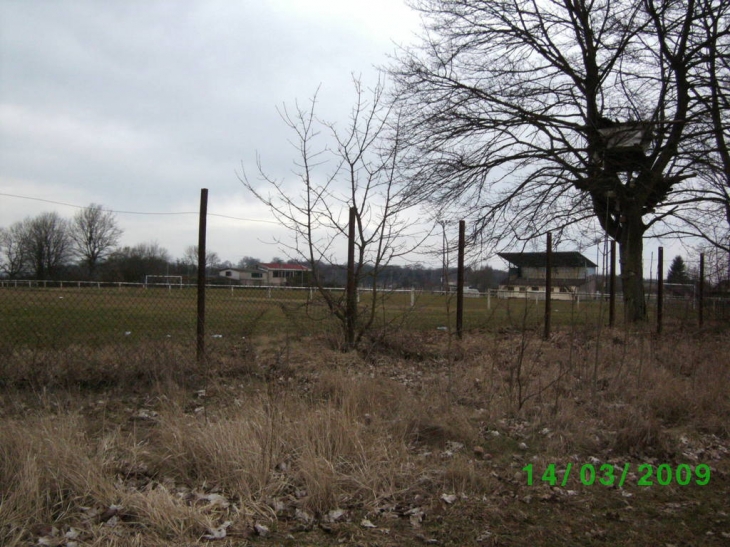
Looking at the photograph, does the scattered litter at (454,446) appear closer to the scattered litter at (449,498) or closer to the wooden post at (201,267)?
the scattered litter at (449,498)

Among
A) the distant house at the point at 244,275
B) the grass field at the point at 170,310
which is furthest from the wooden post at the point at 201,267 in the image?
the distant house at the point at 244,275

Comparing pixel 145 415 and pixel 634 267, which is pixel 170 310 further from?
pixel 634 267

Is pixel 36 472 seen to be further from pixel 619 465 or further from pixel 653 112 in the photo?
pixel 653 112

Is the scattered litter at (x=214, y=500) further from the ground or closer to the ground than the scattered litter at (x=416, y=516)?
further from the ground

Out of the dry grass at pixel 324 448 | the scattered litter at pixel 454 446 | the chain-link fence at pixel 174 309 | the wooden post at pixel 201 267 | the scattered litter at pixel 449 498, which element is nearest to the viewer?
the dry grass at pixel 324 448

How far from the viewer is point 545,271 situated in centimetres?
1073

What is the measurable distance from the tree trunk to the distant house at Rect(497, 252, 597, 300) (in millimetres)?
1964

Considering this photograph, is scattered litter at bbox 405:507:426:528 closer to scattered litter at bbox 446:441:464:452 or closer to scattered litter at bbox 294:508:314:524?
scattered litter at bbox 294:508:314:524

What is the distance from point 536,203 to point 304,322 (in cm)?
760

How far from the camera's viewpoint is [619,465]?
4090 mm

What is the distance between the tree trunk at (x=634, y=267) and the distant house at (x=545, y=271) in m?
1.96

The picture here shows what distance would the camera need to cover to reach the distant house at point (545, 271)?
10.5 m

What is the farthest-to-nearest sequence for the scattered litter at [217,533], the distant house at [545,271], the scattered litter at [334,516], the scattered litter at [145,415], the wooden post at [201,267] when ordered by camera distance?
the distant house at [545,271]
the wooden post at [201,267]
the scattered litter at [145,415]
the scattered litter at [334,516]
the scattered litter at [217,533]

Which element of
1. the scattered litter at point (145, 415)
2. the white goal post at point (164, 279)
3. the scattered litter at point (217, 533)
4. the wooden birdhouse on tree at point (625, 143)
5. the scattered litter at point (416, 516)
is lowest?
the scattered litter at point (416, 516)
